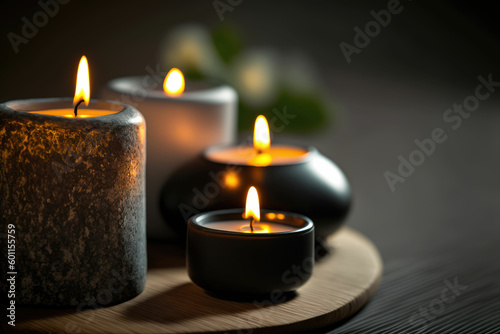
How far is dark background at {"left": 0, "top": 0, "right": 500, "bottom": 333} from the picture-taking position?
80cm

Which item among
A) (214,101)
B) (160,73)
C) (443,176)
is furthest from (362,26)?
(214,101)

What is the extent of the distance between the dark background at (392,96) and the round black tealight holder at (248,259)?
0.08 meters

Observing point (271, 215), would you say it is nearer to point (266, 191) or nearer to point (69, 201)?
point (266, 191)

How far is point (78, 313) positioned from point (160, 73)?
630 millimetres

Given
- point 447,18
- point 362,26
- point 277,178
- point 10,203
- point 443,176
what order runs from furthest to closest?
point 447,18 → point 362,26 → point 443,176 → point 277,178 → point 10,203

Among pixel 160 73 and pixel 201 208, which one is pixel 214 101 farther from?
pixel 160 73

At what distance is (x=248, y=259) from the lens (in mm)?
643

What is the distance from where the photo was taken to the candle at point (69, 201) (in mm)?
604

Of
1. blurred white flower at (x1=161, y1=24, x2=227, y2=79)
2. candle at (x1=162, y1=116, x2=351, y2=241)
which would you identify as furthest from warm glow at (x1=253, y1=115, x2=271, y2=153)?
blurred white flower at (x1=161, y1=24, x2=227, y2=79)

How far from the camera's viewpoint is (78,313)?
A: 62cm

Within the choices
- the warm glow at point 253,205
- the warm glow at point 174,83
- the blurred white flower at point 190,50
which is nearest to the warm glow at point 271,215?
the warm glow at point 253,205

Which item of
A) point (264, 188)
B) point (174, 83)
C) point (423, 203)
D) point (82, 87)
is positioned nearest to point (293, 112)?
point (423, 203)

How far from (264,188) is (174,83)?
226 mm

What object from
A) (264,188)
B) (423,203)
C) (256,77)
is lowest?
(423,203)
